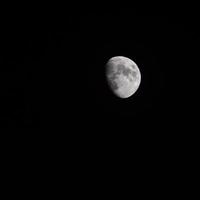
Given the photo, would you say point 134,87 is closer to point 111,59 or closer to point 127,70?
point 127,70

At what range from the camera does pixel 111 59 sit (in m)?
5.52

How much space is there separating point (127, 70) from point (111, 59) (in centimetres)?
42

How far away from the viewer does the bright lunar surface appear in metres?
5.20

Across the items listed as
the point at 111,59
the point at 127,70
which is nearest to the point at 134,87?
the point at 127,70

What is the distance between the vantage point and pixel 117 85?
5.21 metres

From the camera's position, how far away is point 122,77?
5.20 m

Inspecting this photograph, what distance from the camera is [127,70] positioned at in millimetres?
5270

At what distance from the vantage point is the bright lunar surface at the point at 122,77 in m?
5.20

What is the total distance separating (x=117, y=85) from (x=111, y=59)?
0.57 meters

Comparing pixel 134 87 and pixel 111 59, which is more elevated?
pixel 111 59

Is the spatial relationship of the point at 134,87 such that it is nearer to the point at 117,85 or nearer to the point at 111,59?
the point at 117,85

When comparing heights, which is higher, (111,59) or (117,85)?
(111,59)

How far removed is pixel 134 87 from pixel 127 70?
318 mm
